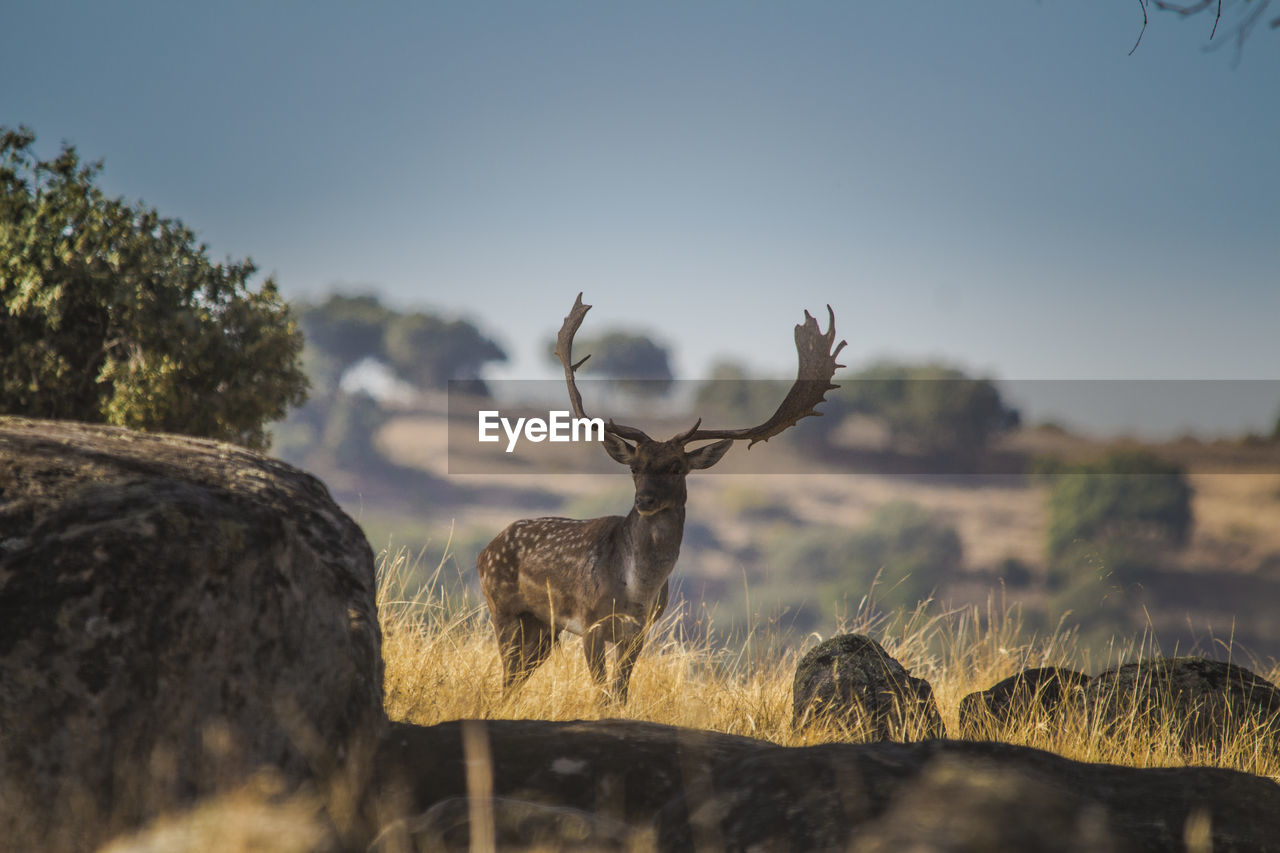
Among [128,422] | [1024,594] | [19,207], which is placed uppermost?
[19,207]

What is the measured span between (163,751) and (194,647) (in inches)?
12.7

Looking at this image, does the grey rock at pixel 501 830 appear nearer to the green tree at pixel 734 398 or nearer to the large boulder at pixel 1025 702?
the large boulder at pixel 1025 702

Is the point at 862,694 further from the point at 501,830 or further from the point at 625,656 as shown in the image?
the point at 501,830

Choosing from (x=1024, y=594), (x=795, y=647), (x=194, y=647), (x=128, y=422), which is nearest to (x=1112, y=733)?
(x=795, y=647)

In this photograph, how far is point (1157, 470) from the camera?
245 ft

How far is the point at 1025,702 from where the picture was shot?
6.53 metres

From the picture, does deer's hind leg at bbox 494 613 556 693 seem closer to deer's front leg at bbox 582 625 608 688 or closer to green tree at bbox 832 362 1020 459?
deer's front leg at bbox 582 625 608 688

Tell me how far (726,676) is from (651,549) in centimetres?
147

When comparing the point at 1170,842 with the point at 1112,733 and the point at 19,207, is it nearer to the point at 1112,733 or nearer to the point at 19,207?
the point at 1112,733

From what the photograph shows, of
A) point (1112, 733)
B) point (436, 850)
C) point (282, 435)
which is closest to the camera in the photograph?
point (436, 850)

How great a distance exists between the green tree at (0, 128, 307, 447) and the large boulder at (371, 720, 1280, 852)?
8713 millimetres

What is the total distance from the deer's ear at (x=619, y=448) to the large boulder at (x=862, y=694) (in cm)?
177

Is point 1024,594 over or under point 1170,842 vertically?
under

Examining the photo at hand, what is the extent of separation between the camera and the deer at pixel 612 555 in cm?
719
